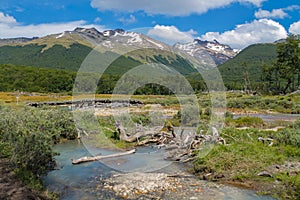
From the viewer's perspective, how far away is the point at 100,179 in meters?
15.4

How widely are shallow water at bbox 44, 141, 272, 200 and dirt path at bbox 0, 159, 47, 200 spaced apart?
1.52 meters

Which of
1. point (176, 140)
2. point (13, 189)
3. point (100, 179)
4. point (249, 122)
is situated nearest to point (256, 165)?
point (176, 140)

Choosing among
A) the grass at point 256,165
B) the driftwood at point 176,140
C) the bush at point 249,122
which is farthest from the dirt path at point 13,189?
the bush at point 249,122

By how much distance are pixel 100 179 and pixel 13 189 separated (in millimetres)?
4509

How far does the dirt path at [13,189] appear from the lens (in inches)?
447

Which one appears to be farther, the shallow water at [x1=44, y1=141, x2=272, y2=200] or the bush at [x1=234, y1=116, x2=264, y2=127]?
the bush at [x1=234, y1=116, x2=264, y2=127]

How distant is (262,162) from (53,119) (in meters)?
18.2

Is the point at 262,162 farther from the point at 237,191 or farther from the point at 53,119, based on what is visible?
the point at 53,119

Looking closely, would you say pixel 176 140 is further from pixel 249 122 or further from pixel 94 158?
pixel 249 122

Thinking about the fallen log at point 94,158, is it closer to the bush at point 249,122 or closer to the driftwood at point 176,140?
the driftwood at point 176,140

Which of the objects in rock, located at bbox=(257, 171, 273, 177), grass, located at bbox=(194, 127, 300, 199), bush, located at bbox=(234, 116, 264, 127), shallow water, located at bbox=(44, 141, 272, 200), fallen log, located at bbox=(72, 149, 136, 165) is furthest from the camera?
bush, located at bbox=(234, 116, 264, 127)

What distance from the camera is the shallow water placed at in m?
13.1

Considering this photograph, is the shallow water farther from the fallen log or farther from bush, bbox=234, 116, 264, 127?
bush, bbox=234, 116, 264, 127

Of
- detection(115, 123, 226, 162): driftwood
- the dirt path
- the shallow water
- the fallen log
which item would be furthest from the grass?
the dirt path
